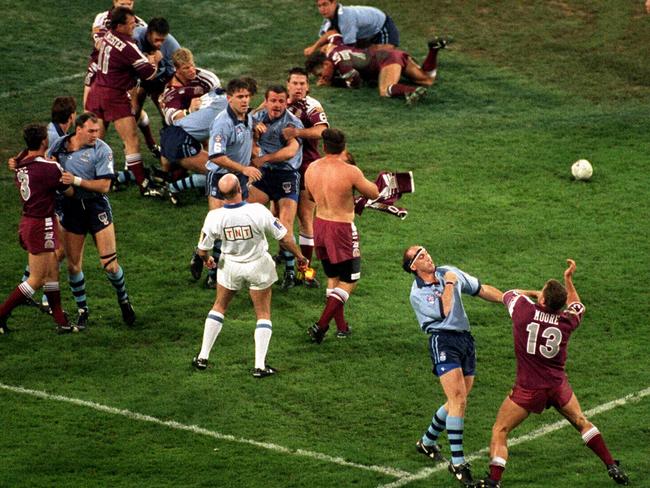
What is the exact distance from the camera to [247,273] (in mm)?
12852

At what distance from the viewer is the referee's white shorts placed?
1286 centimetres

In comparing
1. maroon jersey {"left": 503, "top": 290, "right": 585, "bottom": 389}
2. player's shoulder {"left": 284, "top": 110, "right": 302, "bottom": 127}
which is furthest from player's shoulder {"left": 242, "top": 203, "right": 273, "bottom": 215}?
maroon jersey {"left": 503, "top": 290, "right": 585, "bottom": 389}

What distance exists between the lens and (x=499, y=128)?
1984cm

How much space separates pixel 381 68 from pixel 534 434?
10.1m

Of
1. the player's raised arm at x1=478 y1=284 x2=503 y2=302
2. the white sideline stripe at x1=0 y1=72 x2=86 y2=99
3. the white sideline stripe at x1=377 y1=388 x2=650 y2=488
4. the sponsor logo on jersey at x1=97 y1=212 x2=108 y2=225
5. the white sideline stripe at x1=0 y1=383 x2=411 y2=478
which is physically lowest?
the white sideline stripe at x1=0 y1=72 x2=86 y2=99

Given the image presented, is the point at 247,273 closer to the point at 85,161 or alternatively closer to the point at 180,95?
the point at 85,161

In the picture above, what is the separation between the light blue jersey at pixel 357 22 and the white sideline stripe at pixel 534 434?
9.78 meters

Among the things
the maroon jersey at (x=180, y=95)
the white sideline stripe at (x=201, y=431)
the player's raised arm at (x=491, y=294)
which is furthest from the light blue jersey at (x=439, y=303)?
the maroon jersey at (x=180, y=95)

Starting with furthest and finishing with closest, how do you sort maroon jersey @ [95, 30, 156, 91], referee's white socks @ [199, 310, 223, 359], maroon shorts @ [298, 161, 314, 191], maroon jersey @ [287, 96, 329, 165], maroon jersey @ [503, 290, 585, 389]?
maroon jersey @ [95, 30, 156, 91]
maroon shorts @ [298, 161, 314, 191]
maroon jersey @ [287, 96, 329, 165]
referee's white socks @ [199, 310, 223, 359]
maroon jersey @ [503, 290, 585, 389]

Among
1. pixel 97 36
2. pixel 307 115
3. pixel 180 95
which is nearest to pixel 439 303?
A: pixel 307 115

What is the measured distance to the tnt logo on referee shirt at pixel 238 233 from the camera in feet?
41.6

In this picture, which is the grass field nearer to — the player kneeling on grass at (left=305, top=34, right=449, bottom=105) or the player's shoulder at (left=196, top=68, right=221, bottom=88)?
the player kneeling on grass at (left=305, top=34, right=449, bottom=105)

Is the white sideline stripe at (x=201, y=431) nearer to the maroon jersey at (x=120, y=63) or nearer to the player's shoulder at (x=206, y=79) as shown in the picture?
the maroon jersey at (x=120, y=63)

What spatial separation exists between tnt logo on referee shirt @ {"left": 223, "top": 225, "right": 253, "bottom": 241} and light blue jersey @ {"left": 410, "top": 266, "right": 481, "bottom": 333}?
1.92 meters
